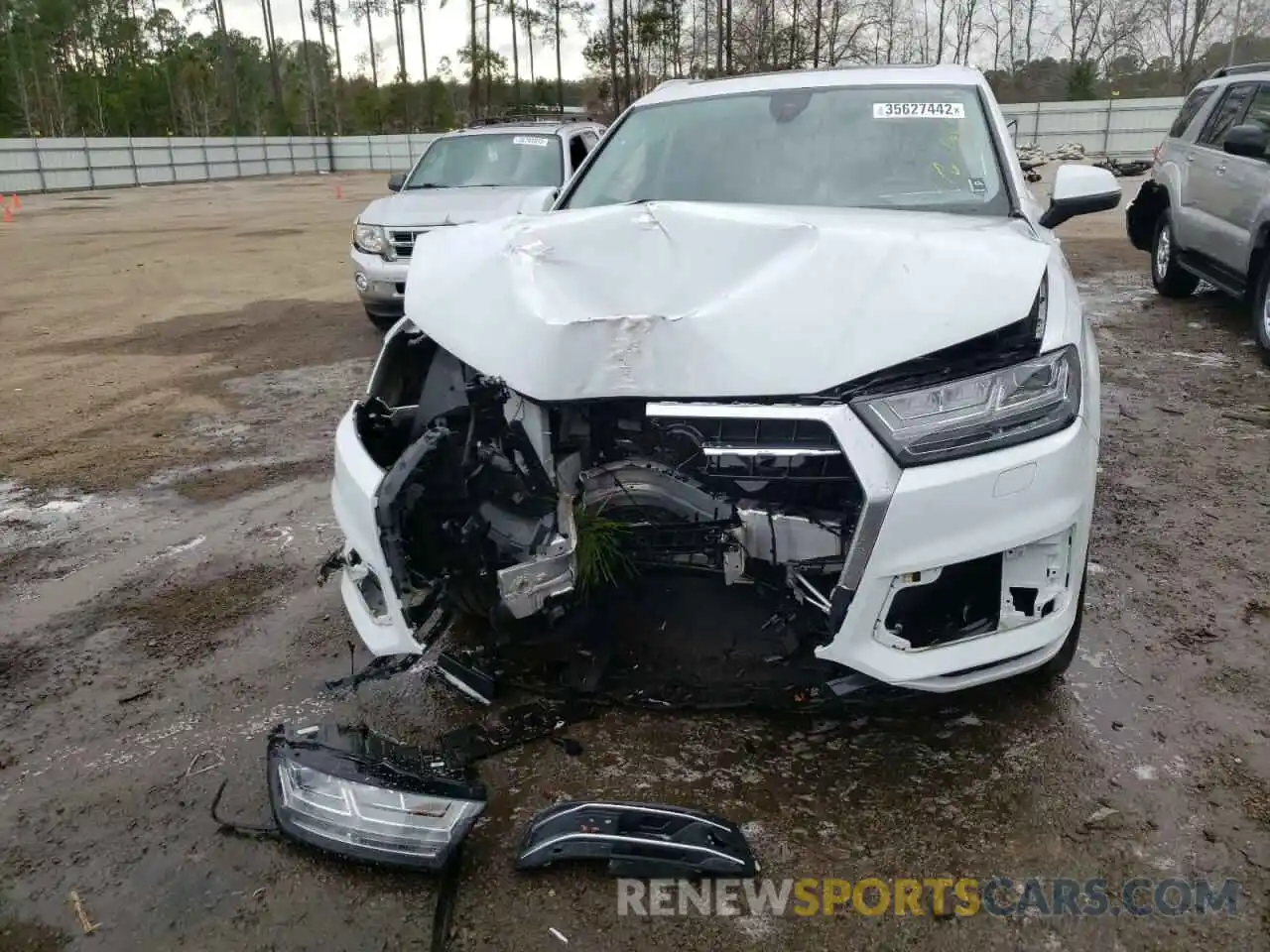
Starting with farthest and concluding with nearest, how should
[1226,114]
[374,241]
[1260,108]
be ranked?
1. [374,241]
2. [1226,114]
3. [1260,108]

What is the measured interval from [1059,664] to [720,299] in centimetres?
147

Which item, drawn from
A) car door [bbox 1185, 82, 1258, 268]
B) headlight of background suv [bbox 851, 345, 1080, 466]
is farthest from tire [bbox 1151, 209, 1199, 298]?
headlight of background suv [bbox 851, 345, 1080, 466]

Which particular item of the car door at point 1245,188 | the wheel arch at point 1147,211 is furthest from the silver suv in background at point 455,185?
the wheel arch at point 1147,211

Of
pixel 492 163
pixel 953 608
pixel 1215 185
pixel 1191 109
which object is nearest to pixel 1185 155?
pixel 1191 109

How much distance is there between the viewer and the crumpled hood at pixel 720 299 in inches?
91.1

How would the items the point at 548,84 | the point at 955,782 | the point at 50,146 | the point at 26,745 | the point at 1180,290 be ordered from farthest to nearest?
the point at 548,84 → the point at 50,146 → the point at 1180,290 → the point at 26,745 → the point at 955,782

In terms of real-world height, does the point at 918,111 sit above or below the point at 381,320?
above

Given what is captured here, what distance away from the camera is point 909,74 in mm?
4066

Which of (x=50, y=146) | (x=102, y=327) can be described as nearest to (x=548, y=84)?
(x=50, y=146)

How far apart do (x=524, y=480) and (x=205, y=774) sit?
121 cm

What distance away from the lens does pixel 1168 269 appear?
8805 millimetres

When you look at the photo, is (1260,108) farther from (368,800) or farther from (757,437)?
(368,800)

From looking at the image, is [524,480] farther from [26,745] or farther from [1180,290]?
[1180,290]

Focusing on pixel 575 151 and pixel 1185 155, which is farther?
pixel 575 151
